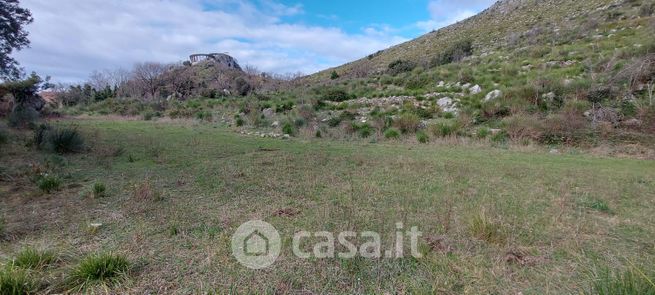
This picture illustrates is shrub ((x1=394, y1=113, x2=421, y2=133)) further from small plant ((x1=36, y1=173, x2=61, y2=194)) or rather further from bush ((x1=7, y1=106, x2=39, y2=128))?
bush ((x1=7, y1=106, x2=39, y2=128))

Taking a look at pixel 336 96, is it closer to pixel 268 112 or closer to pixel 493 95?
pixel 268 112

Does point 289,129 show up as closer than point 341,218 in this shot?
No

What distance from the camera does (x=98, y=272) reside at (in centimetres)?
271

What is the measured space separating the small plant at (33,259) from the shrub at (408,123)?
39.0 feet

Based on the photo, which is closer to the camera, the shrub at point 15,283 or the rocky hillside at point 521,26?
the shrub at point 15,283

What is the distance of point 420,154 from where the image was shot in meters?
9.43

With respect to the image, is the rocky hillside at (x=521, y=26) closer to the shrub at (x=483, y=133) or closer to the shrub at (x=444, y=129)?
the shrub at (x=483, y=133)

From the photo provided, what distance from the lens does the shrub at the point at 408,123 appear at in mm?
13305

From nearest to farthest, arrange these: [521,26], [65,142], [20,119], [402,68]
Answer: [65,142], [20,119], [402,68], [521,26]

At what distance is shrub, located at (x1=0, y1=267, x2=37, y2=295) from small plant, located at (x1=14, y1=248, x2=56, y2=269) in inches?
9.4

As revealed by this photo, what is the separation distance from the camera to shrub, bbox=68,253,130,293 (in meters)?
2.60

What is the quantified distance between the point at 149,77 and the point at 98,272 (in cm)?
4656

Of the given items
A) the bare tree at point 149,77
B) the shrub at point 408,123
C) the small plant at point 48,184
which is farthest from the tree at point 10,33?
the bare tree at point 149,77

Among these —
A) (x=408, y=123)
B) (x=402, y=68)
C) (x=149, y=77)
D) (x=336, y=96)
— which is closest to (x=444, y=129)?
(x=408, y=123)
